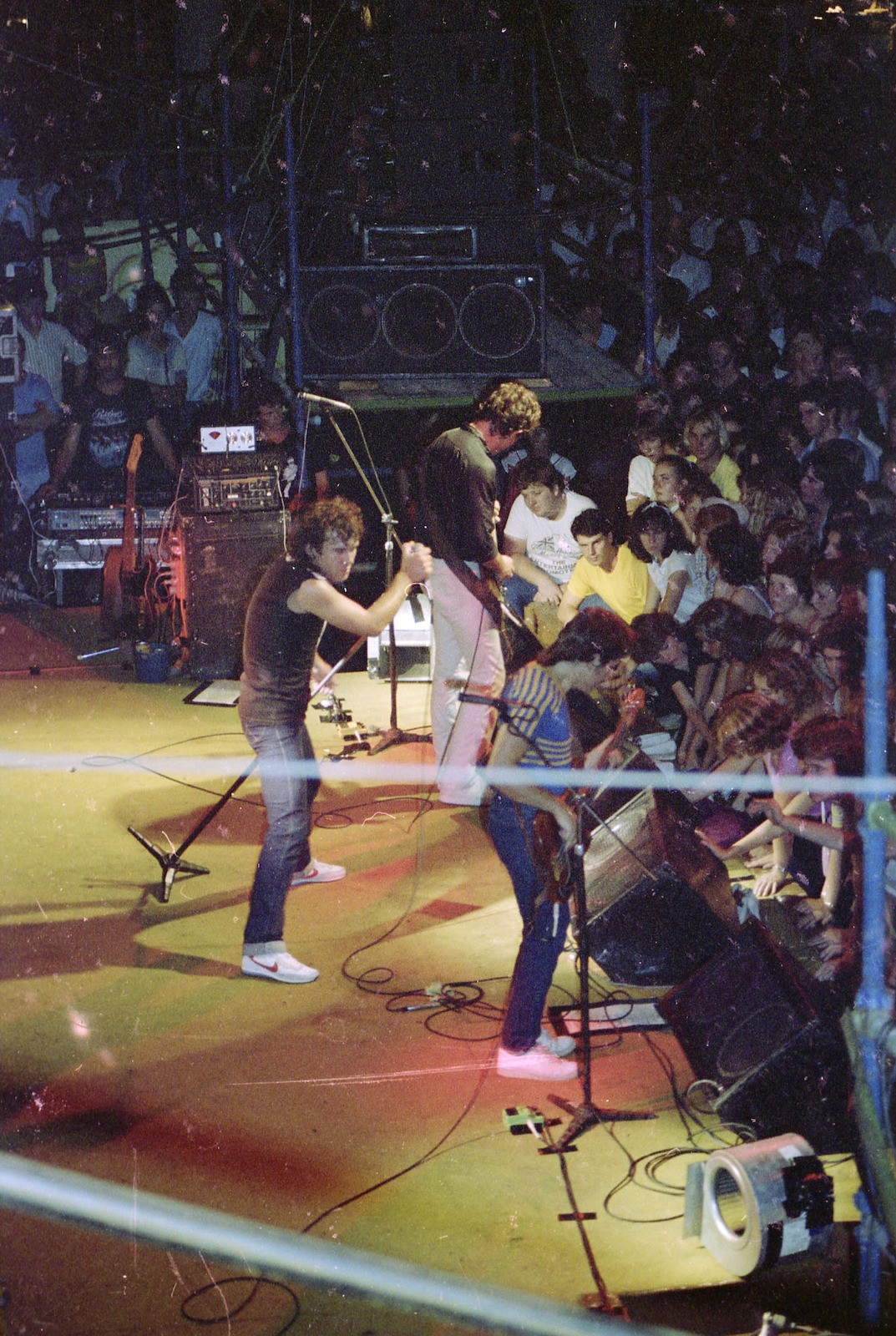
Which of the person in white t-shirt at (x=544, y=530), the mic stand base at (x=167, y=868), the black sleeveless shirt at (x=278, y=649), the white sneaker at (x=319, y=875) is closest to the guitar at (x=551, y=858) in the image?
the black sleeveless shirt at (x=278, y=649)

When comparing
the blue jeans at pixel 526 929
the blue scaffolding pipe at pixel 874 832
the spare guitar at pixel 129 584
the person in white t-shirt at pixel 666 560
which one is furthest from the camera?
the spare guitar at pixel 129 584

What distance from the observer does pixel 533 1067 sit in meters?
4.09

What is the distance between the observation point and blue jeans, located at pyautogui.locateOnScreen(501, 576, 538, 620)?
7648 mm

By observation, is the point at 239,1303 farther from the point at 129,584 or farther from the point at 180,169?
the point at 180,169

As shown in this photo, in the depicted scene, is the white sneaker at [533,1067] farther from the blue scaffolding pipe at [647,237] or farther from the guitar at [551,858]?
the blue scaffolding pipe at [647,237]

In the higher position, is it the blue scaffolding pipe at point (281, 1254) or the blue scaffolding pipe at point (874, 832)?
the blue scaffolding pipe at point (874, 832)

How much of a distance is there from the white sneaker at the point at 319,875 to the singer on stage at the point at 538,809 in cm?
159

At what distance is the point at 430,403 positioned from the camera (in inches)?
381

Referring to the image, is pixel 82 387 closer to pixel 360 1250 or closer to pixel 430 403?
pixel 430 403

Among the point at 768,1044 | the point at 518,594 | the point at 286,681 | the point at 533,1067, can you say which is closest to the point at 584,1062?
the point at 533,1067

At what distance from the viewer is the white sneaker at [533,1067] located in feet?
13.4

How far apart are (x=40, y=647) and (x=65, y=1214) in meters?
6.60

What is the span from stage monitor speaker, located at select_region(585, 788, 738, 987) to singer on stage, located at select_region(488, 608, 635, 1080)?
0.32m

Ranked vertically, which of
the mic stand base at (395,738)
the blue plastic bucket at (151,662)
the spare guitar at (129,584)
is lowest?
the mic stand base at (395,738)
